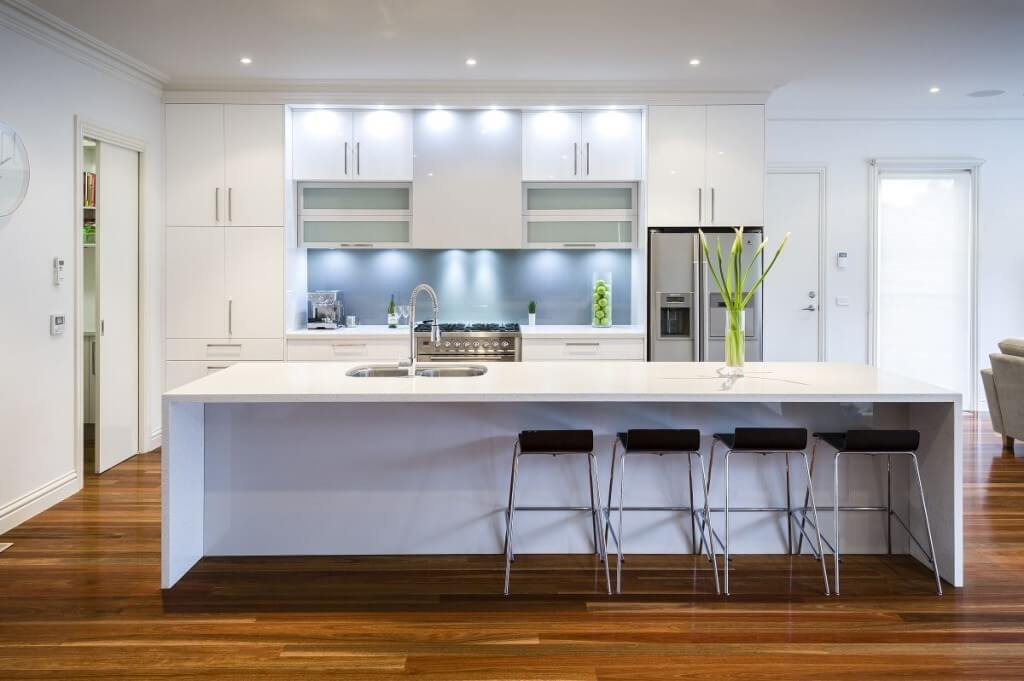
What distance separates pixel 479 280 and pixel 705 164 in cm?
197

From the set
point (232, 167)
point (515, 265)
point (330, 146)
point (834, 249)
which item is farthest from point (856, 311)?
point (232, 167)

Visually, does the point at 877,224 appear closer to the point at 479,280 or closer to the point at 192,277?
the point at 479,280

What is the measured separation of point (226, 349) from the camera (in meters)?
5.48

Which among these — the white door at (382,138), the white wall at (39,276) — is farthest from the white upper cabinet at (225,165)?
the white wall at (39,276)

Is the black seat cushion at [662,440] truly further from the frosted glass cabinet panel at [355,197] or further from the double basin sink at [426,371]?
the frosted glass cabinet panel at [355,197]

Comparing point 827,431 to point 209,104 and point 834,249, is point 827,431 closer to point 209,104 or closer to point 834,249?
point 834,249

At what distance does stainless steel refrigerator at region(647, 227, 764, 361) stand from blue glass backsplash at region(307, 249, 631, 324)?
651 millimetres

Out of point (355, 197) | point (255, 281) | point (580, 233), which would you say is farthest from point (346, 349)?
point (580, 233)

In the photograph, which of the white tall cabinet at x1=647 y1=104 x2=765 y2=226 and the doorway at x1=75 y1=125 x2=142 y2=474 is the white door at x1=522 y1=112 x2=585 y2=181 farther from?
the doorway at x1=75 y1=125 x2=142 y2=474

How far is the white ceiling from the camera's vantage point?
3.98 metres

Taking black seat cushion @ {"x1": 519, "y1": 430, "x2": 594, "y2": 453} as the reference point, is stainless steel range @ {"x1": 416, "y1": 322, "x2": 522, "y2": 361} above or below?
above

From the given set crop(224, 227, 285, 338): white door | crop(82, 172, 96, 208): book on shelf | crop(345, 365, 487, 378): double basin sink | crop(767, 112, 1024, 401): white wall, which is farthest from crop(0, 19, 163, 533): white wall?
crop(767, 112, 1024, 401): white wall

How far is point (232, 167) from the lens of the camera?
17.9 feet

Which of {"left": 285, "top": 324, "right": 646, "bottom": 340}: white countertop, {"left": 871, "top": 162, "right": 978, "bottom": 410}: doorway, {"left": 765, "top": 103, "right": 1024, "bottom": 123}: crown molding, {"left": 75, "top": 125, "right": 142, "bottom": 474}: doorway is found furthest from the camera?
{"left": 871, "top": 162, "right": 978, "bottom": 410}: doorway
